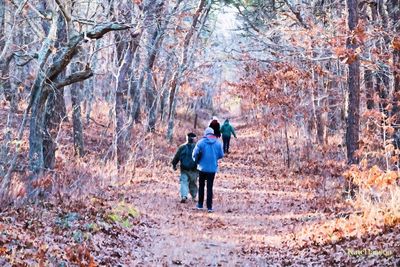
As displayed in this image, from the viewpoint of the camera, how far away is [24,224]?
7.62 m

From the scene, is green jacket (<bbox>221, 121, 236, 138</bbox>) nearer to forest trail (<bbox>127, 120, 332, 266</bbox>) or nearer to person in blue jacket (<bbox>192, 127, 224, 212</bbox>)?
forest trail (<bbox>127, 120, 332, 266</bbox>)

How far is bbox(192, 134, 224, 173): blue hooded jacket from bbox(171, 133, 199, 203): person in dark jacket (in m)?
0.74

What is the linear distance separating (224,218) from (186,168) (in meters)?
2.20

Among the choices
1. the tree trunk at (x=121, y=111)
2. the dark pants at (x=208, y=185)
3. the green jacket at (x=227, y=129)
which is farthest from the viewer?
the green jacket at (x=227, y=129)

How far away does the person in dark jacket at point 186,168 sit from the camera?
45.6ft

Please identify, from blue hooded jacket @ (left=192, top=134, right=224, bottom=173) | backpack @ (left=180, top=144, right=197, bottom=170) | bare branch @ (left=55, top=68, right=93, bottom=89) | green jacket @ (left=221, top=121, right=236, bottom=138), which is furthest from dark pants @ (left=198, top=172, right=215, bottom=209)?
green jacket @ (left=221, top=121, right=236, bottom=138)

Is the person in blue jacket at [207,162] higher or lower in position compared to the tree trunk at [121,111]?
lower

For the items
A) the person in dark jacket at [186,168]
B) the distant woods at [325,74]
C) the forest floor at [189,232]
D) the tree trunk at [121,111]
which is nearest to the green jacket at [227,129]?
the distant woods at [325,74]

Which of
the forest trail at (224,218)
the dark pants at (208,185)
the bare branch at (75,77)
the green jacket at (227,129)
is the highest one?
the bare branch at (75,77)

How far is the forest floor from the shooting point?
7121 millimetres

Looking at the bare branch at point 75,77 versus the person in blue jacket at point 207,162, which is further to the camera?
the person in blue jacket at point 207,162

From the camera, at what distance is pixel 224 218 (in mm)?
12266

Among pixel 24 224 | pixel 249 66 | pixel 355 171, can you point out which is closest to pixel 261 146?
pixel 249 66

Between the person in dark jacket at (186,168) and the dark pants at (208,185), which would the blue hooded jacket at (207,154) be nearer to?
the dark pants at (208,185)
